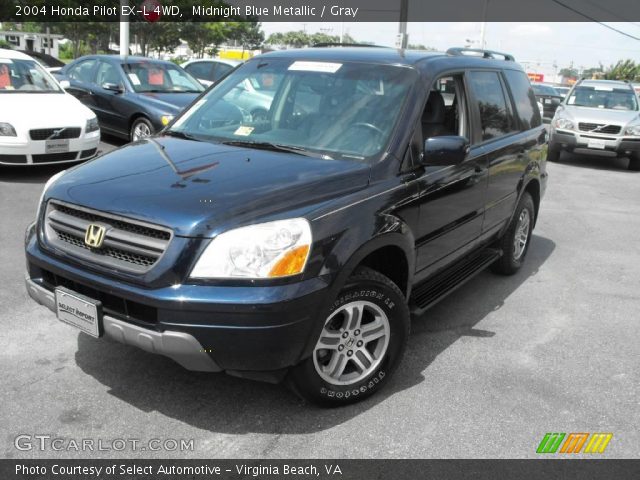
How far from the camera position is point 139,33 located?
48.0m

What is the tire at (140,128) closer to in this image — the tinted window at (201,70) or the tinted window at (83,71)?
the tinted window at (83,71)

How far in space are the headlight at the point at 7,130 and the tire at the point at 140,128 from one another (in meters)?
2.32

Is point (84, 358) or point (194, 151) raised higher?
point (194, 151)

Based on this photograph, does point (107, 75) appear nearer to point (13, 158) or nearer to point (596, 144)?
point (13, 158)

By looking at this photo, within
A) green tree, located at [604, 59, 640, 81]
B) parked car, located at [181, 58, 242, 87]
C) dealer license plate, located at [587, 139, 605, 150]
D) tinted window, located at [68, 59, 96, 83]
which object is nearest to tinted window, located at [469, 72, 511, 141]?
tinted window, located at [68, 59, 96, 83]

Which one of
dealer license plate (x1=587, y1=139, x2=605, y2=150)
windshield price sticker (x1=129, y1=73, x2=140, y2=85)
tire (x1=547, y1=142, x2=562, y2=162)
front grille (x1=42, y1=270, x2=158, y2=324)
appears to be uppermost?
windshield price sticker (x1=129, y1=73, x2=140, y2=85)

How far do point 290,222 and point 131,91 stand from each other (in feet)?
27.3

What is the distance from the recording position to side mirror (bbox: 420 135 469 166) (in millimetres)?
3656

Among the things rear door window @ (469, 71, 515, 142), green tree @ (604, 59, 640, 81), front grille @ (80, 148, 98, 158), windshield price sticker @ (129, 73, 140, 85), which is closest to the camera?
rear door window @ (469, 71, 515, 142)

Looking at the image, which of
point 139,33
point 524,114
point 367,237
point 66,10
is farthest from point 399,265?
point 139,33

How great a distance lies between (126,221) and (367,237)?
1.17m

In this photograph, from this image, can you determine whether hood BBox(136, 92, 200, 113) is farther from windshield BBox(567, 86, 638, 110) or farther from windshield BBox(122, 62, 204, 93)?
windshield BBox(567, 86, 638, 110)

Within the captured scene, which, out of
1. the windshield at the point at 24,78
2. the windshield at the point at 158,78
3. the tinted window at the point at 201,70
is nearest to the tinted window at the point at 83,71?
the windshield at the point at 158,78

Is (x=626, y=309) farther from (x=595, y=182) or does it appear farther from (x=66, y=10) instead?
(x=66, y=10)
